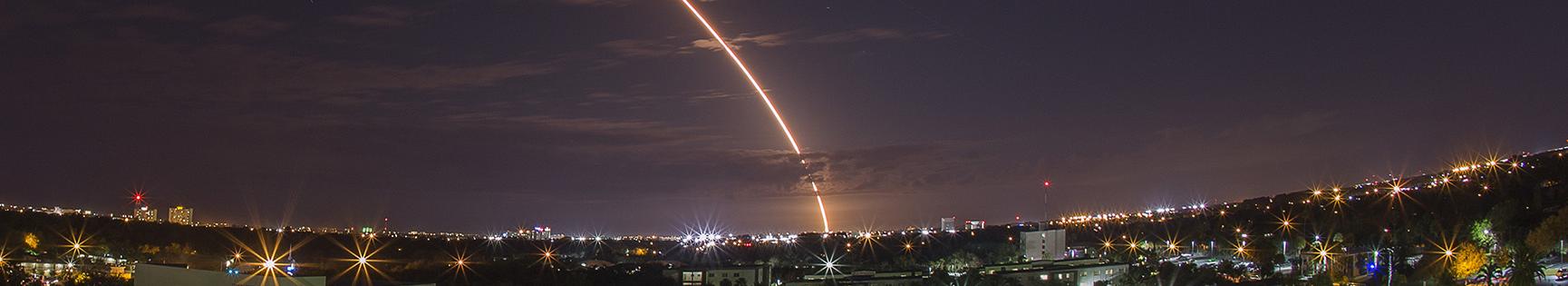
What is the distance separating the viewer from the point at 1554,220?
89.8 feet

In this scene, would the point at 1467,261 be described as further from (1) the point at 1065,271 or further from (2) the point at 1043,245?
(2) the point at 1043,245

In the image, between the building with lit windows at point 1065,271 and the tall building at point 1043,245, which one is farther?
the tall building at point 1043,245

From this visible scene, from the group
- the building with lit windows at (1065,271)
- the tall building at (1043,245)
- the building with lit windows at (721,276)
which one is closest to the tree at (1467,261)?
the building with lit windows at (1065,271)

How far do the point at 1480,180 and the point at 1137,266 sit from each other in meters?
15.7

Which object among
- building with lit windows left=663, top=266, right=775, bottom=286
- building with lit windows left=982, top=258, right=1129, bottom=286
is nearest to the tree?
building with lit windows left=982, top=258, right=1129, bottom=286

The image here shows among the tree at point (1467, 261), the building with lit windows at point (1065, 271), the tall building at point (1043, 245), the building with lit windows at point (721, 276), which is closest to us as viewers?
the tree at point (1467, 261)

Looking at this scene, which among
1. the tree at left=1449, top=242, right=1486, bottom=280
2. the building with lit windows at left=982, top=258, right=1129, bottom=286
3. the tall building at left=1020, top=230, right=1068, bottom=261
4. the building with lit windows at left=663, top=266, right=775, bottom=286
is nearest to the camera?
the tree at left=1449, top=242, right=1486, bottom=280

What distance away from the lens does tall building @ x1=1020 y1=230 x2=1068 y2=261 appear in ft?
163

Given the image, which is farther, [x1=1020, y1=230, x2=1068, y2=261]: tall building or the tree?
[x1=1020, y1=230, x2=1068, y2=261]: tall building

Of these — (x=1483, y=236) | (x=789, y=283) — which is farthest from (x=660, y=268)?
(x=1483, y=236)

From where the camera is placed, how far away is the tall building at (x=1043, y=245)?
163ft

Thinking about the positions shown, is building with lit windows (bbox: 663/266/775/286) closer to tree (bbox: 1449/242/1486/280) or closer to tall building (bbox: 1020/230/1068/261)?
tree (bbox: 1449/242/1486/280)

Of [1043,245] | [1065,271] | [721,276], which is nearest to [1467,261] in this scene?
[1065,271]

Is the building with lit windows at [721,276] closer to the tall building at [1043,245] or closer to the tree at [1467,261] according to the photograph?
the tree at [1467,261]
